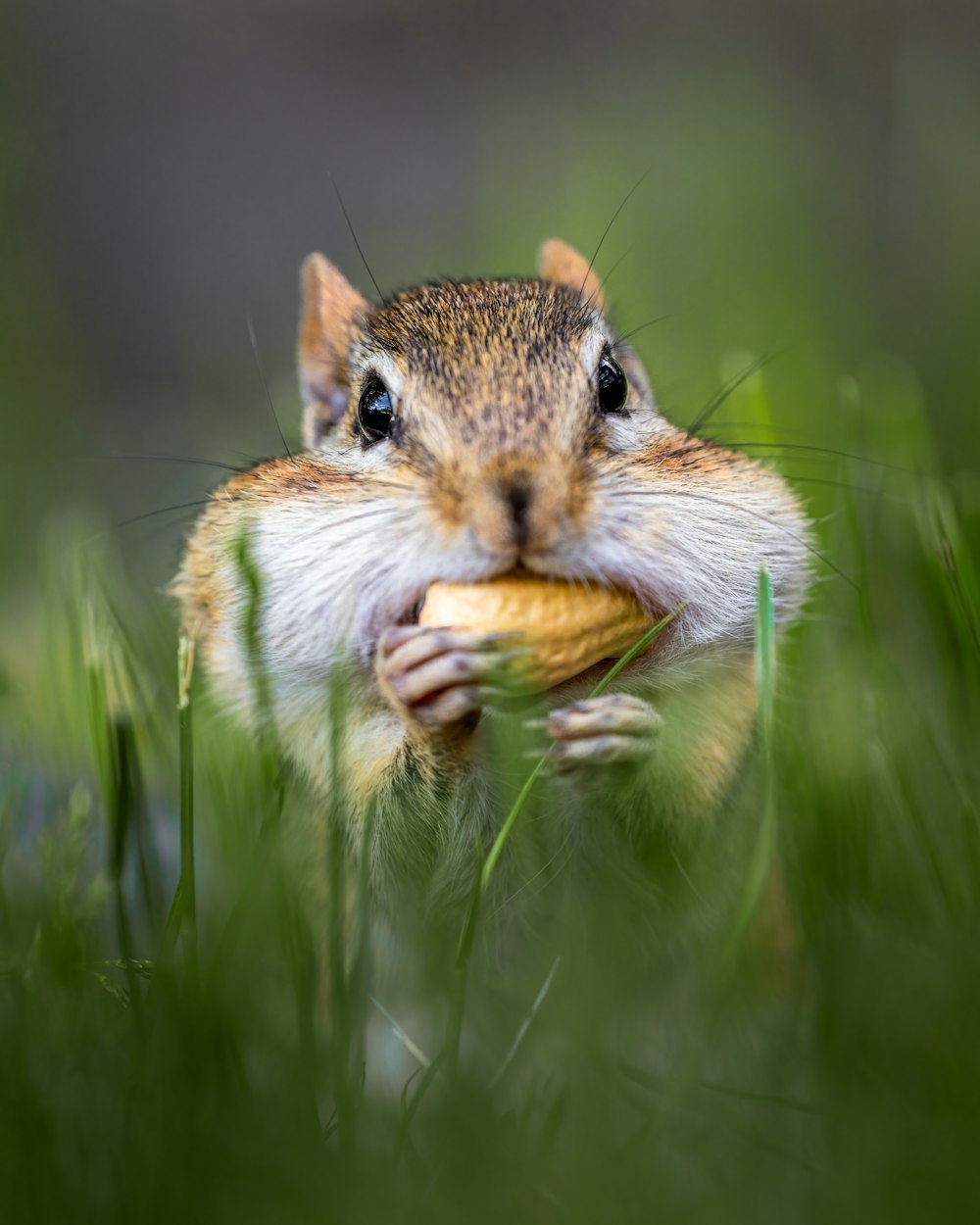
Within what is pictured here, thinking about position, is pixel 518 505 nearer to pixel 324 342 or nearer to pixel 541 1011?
pixel 541 1011

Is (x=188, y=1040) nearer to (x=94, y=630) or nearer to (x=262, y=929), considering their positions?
(x=262, y=929)

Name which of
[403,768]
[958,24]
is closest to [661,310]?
[958,24]

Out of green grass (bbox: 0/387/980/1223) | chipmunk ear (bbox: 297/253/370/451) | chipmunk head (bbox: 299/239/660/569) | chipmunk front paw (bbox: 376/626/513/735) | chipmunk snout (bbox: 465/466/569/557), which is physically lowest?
green grass (bbox: 0/387/980/1223)

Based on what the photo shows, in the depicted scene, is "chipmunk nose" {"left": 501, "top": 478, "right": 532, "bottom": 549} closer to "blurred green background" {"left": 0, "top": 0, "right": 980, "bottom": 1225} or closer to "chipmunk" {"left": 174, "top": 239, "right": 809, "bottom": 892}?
"chipmunk" {"left": 174, "top": 239, "right": 809, "bottom": 892}

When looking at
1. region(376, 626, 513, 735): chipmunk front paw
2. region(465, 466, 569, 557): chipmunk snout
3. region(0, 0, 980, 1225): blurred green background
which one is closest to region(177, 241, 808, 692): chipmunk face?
region(465, 466, 569, 557): chipmunk snout

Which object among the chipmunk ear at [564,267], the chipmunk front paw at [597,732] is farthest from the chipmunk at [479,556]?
the chipmunk ear at [564,267]

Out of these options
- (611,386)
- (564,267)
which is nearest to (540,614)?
(611,386)
